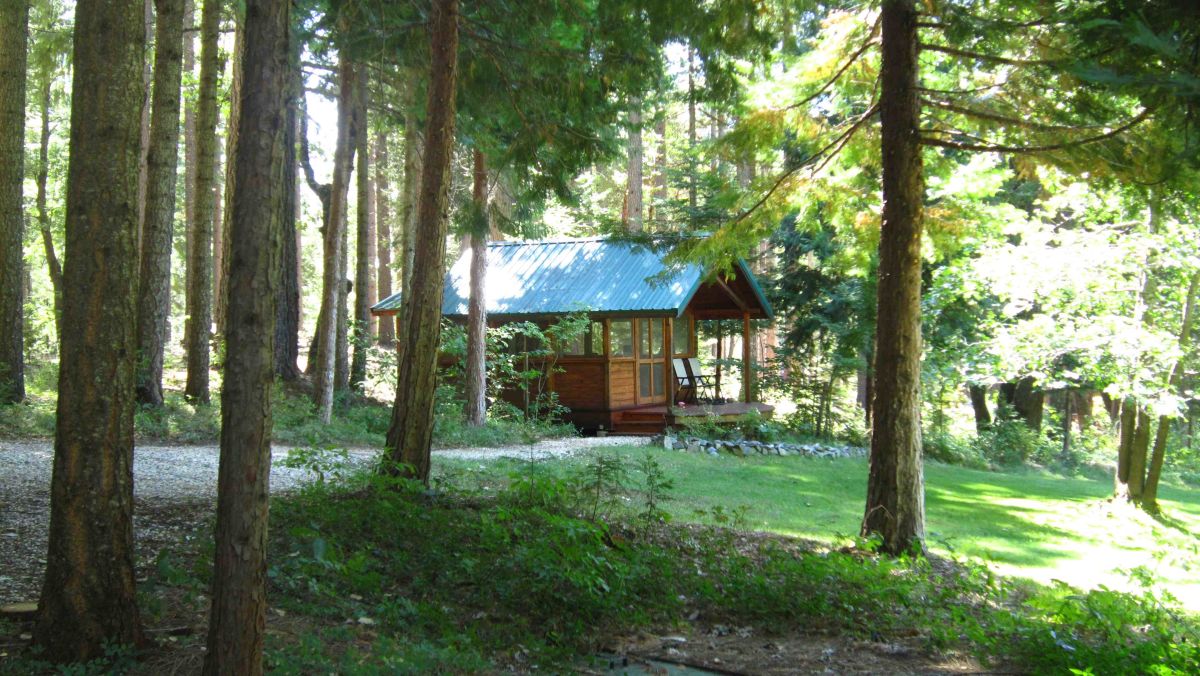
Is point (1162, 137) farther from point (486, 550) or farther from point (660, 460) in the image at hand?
point (660, 460)

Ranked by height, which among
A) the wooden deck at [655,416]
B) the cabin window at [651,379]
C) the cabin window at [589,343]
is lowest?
the wooden deck at [655,416]

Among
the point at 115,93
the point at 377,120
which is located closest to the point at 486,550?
the point at 115,93

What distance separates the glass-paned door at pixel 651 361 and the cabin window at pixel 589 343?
1018 millimetres

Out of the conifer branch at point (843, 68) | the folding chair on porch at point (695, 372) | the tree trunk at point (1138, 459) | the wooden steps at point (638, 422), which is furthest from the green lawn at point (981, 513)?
the folding chair on porch at point (695, 372)

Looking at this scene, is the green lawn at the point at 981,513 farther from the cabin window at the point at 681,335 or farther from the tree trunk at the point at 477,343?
the cabin window at the point at 681,335

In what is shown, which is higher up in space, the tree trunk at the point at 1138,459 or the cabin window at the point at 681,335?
the cabin window at the point at 681,335

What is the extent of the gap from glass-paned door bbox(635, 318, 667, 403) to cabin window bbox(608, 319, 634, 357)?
0.20 meters

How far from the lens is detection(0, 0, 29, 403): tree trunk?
1247 centimetres

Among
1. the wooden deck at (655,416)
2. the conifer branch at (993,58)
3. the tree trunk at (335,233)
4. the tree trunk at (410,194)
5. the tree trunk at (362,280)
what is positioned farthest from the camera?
the wooden deck at (655,416)

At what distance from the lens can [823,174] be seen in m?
10.0

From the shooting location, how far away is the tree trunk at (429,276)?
7949 mm

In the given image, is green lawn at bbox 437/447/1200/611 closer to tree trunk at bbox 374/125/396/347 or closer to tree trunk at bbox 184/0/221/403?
tree trunk at bbox 184/0/221/403

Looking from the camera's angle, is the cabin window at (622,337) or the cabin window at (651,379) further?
the cabin window at (651,379)

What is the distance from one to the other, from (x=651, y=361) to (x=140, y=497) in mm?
14307
